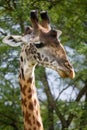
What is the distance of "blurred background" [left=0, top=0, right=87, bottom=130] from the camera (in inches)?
293

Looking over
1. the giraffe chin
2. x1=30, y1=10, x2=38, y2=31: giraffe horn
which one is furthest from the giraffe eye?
the giraffe chin

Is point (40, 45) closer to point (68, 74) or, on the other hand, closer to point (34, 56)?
point (34, 56)

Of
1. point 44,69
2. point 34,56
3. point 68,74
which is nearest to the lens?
point 68,74

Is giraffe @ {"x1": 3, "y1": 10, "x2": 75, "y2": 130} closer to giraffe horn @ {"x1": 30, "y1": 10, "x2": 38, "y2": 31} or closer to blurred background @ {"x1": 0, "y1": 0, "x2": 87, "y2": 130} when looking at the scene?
giraffe horn @ {"x1": 30, "y1": 10, "x2": 38, "y2": 31}

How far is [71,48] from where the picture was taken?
8.42 metres

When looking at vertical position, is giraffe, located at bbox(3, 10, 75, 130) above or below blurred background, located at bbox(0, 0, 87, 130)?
above

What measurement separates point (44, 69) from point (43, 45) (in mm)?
4430

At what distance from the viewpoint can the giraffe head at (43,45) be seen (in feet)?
11.7

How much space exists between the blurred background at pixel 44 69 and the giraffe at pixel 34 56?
310 cm

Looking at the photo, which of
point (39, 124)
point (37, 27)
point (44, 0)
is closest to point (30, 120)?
point (39, 124)

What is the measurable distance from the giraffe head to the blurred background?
3.11 m

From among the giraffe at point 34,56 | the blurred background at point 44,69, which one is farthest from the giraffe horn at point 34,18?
the blurred background at point 44,69

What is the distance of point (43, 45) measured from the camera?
3.71 metres

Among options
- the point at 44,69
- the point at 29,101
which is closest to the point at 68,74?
the point at 29,101
